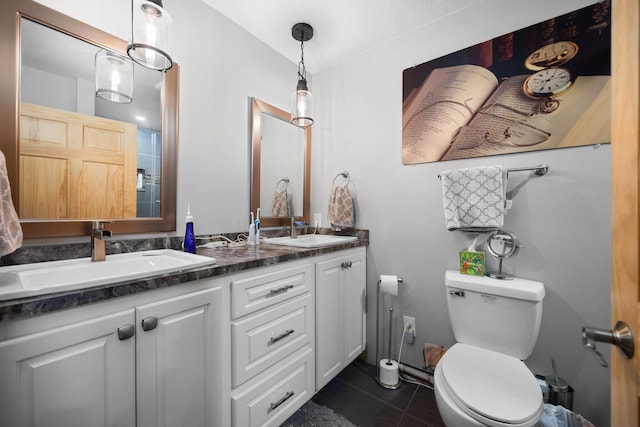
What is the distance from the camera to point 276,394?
4.04 feet

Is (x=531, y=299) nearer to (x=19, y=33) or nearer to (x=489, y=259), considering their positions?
(x=489, y=259)

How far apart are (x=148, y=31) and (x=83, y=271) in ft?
3.29

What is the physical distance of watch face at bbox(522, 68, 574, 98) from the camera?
1.31 m

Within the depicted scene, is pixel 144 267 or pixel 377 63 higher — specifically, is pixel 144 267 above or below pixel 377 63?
below

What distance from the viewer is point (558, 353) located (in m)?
1.34

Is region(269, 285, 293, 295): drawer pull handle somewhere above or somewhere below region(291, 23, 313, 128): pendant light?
below

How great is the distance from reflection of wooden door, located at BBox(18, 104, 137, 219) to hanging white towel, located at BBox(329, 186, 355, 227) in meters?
1.28

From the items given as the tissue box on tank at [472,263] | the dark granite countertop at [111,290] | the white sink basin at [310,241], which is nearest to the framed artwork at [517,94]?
the tissue box on tank at [472,263]

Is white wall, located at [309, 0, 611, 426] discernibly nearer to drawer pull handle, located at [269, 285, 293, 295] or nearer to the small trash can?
the small trash can

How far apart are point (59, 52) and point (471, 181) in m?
2.05

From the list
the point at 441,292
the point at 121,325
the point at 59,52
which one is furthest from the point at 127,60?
the point at 441,292

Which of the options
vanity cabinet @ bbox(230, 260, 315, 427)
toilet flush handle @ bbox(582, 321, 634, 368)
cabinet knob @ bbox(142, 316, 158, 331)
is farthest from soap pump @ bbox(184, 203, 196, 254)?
toilet flush handle @ bbox(582, 321, 634, 368)

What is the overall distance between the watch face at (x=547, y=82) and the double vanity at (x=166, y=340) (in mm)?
1407

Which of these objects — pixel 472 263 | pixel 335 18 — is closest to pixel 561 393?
pixel 472 263
